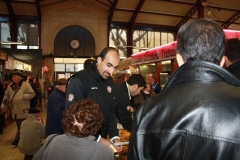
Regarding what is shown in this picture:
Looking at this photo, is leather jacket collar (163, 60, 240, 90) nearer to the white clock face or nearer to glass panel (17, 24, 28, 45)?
the white clock face

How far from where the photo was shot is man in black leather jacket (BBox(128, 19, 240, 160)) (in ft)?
2.67

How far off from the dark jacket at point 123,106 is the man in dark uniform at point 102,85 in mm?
519

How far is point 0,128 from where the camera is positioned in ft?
22.4

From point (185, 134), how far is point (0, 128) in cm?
723

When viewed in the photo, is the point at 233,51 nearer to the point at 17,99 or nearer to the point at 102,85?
the point at 102,85

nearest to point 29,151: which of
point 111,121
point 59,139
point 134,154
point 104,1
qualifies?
point 111,121

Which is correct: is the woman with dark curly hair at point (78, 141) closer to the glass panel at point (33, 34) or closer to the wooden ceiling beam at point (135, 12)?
the wooden ceiling beam at point (135, 12)

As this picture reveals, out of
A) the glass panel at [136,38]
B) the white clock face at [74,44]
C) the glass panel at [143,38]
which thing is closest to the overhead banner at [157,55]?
the white clock face at [74,44]

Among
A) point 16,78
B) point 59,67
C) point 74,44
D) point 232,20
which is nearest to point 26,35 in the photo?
point 59,67

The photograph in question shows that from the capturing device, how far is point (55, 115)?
3.46 m

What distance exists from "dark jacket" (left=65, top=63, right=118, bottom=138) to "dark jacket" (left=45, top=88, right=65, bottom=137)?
112cm

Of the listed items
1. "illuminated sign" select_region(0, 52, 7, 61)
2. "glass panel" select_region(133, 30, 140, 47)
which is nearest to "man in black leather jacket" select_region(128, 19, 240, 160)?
"illuminated sign" select_region(0, 52, 7, 61)

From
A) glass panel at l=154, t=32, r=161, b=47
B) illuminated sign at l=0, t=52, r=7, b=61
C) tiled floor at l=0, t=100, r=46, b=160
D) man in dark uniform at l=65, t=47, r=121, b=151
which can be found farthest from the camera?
glass panel at l=154, t=32, r=161, b=47

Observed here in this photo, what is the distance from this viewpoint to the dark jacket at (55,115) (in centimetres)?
343
